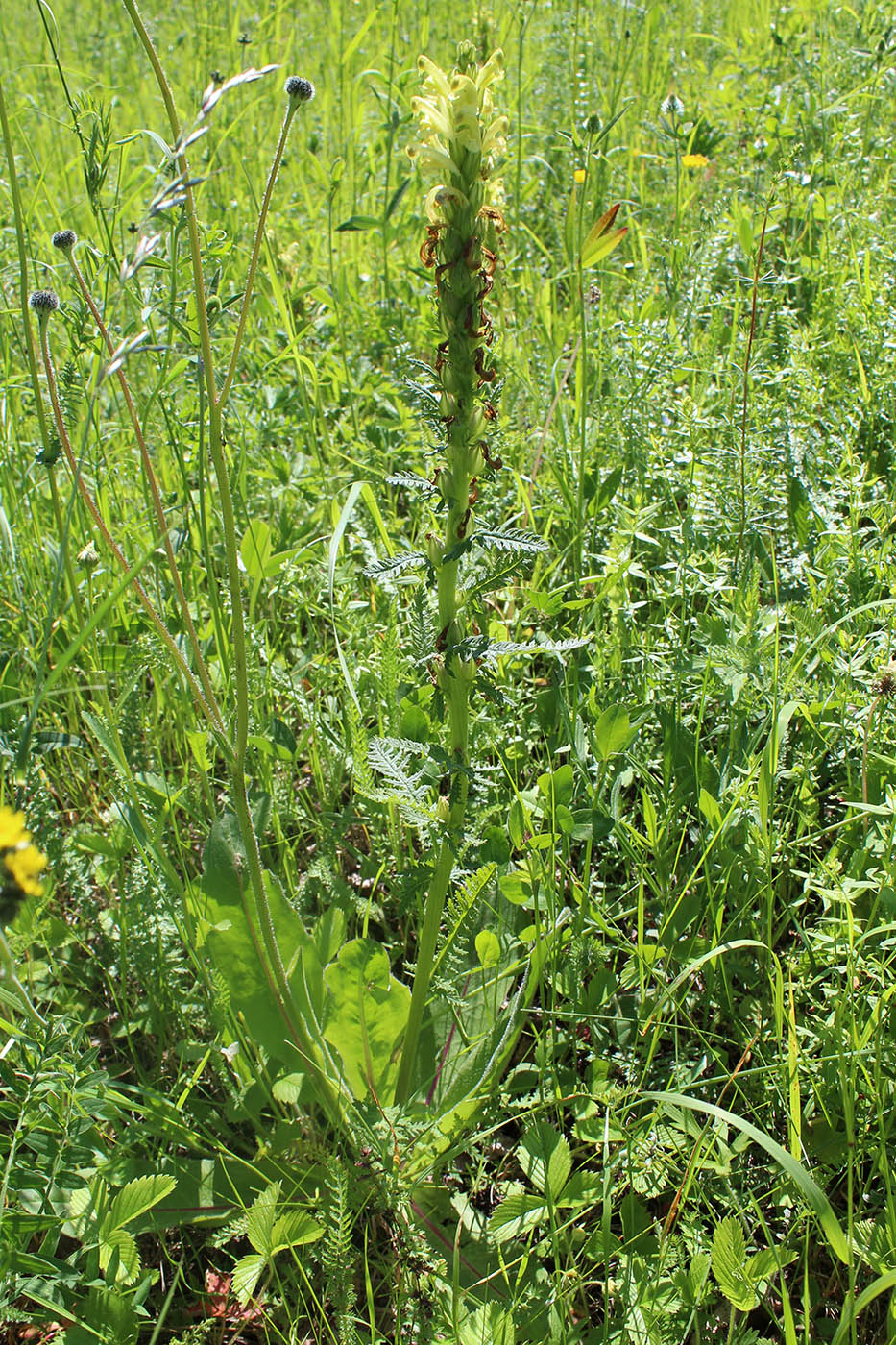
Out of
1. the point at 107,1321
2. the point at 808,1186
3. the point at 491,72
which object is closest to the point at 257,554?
the point at 491,72

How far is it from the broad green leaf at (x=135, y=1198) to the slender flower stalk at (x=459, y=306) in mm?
622

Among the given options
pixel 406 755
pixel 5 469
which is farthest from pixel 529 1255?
pixel 5 469

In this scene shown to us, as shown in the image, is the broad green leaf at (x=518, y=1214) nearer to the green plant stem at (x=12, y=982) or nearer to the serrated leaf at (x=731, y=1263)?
the serrated leaf at (x=731, y=1263)

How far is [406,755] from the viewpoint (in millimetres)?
1434

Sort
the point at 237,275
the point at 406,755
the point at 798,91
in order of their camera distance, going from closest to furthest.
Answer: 1. the point at 406,755
2. the point at 237,275
3. the point at 798,91

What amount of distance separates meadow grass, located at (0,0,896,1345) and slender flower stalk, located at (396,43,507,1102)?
40 mm

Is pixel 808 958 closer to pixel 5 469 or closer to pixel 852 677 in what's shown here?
pixel 852 677

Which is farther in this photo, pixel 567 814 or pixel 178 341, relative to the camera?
pixel 178 341

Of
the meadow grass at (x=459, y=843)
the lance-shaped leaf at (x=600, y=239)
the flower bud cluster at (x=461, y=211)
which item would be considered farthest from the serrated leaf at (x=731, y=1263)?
the lance-shaped leaf at (x=600, y=239)

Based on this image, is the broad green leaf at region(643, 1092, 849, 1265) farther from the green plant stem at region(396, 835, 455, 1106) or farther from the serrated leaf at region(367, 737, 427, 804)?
the serrated leaf at region(367, 737, 427, 804)

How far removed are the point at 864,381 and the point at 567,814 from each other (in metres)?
1.63

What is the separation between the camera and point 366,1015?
1.61m

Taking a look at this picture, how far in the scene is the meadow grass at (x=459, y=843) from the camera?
1351 mm

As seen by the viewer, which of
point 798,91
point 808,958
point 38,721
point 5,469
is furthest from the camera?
point 798,91
